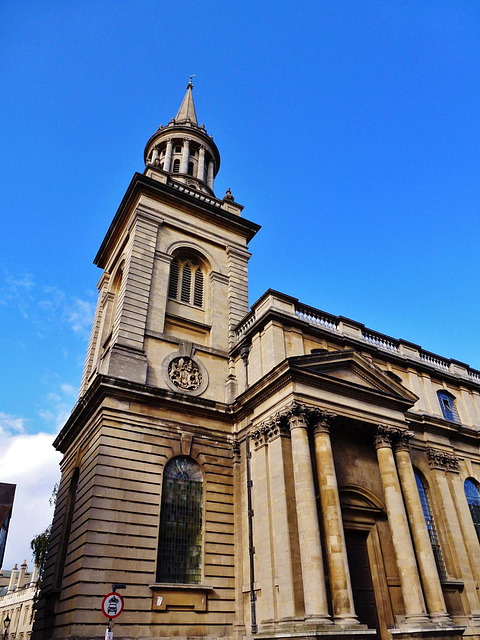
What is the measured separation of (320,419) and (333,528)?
3786mm

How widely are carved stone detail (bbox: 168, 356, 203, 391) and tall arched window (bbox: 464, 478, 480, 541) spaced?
562 inches

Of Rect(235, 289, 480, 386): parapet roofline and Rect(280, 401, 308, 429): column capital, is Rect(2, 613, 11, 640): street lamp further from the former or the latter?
Rect(280, 401, 308, 429): column capital

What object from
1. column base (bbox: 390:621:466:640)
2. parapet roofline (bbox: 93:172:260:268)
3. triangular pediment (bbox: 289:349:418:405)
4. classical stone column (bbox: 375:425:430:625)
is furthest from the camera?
parapet roofline (bbox: 93:172:260:268)

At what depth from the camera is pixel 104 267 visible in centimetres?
2988

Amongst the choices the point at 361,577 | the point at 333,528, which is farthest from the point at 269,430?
the point at 361,577

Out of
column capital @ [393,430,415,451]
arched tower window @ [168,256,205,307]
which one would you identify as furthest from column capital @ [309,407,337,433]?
arched tower window @ [168,256,205,307]

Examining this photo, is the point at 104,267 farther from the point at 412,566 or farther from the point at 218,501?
the point at 412,566

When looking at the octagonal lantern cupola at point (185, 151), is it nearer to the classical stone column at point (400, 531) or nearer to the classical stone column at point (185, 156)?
the classical stone column at point (185, 156)

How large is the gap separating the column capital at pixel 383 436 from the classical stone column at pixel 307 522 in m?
4.12

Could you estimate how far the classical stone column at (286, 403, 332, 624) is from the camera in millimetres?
14305

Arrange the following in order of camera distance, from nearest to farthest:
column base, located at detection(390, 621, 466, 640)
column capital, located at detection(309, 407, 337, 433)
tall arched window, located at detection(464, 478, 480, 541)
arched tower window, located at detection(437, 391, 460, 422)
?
column base, located at detection(390, 621, 466, 640), column capital, located at detection(309, 407, 337, 433), tall arched window, located at detection(464, 478, 480, 541), arched tower window, located at detection(437, 391, 460, 422)

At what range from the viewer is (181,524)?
17.7 meters

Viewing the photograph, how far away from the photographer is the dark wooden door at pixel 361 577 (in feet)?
55.6

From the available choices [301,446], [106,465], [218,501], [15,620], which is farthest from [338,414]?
[15,620]
